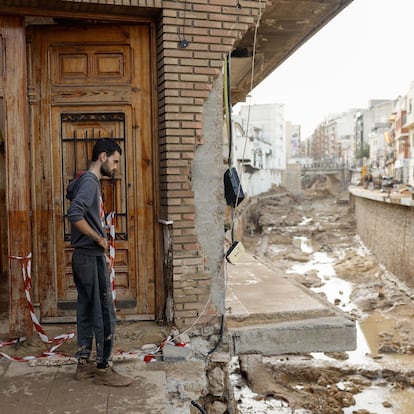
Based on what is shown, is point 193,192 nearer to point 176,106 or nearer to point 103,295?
point 176,106

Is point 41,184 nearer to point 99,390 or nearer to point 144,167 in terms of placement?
point 144,167

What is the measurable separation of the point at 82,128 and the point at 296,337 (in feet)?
11.1

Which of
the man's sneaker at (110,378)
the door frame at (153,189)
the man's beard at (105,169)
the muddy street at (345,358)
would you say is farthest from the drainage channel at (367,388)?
the man's beard at (105,169)

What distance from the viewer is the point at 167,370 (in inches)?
190

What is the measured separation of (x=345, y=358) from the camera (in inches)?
480

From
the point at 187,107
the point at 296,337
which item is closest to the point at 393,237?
the point at 296,337

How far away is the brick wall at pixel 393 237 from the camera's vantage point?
2034 cm

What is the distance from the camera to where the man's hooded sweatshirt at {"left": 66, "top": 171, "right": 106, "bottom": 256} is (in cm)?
414

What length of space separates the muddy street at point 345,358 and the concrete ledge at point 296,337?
3.11 metres

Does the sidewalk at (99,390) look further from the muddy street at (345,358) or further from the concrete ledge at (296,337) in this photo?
the muddy street at (345,358)

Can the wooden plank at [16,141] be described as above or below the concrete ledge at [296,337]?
above

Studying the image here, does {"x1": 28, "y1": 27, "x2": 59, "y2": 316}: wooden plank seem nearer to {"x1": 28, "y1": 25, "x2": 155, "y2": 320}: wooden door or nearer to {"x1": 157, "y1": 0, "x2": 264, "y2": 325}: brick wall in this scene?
{"x1": 28, "y1": 25, "x2": 155, "y2": 320}: wooden door

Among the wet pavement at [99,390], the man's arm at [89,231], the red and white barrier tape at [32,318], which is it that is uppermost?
the man's arm at [89,231]

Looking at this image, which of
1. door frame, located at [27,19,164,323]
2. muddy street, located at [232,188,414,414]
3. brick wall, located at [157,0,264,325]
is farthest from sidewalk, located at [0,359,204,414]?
muddy street, located at [232,188,414,414]
